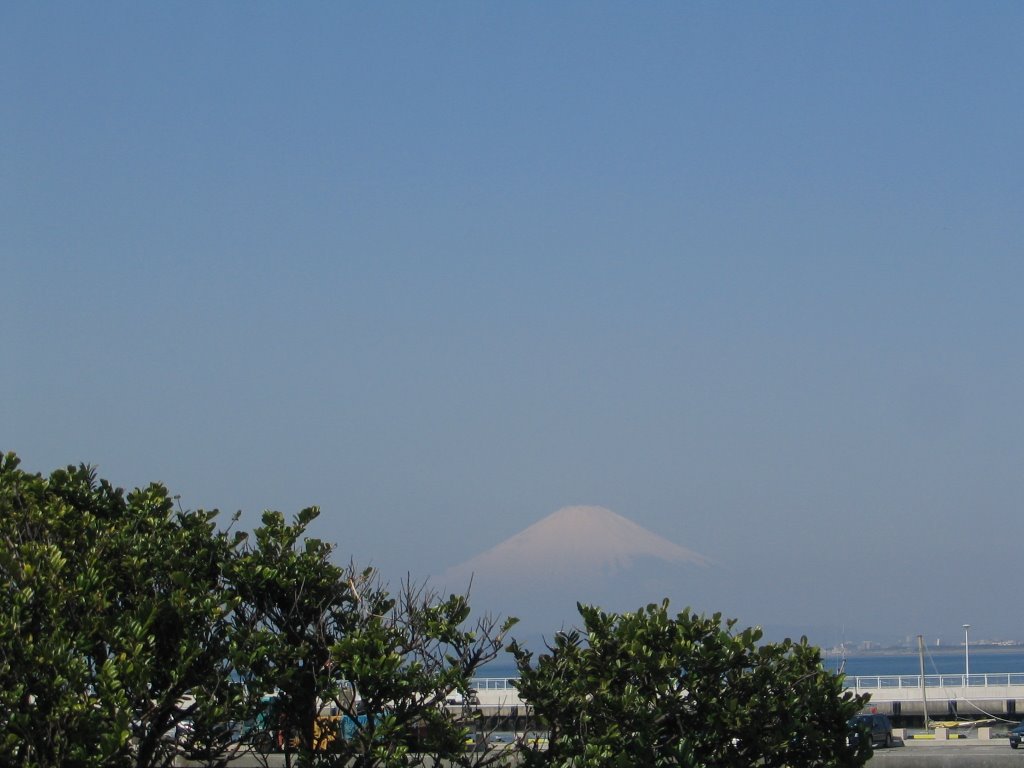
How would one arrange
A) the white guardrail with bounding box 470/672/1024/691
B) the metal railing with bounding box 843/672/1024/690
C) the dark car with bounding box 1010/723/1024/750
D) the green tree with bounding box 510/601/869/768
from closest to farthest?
the green tree with bounding box 510/601/869/768 → the dark car with bounding box 1010/723/1024/750 → the white guardrail with bounding box 470/672/1024/691 → the metal railing with bounding box 843/672/1024/690

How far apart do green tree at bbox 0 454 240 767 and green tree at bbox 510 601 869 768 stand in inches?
121

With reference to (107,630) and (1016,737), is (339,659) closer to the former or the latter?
(107,630)

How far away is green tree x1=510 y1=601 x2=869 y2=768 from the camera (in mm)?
11969

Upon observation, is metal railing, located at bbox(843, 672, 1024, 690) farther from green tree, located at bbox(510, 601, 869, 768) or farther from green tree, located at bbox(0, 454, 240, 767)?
green tree, located at bbox(0, 454, 240, 767)

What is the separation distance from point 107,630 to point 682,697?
5547mm

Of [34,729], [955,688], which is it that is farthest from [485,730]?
[955,688]

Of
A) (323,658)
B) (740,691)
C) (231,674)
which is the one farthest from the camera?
(740,691)

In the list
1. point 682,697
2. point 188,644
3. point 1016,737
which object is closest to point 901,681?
point 1016,737

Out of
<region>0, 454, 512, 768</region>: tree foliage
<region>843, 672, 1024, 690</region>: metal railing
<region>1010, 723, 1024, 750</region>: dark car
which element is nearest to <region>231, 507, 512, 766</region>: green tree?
<region>0, 454, 512, 768</region>: tree foliage

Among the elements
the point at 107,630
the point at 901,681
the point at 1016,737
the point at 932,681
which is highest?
the point at 107,630

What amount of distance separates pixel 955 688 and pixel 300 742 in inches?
2056

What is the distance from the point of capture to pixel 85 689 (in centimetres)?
991

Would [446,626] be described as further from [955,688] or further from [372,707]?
[955,688]

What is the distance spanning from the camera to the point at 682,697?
12414mm
